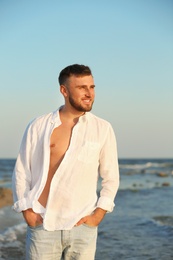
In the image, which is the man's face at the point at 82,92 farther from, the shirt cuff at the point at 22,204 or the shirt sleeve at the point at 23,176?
the shirt cuff at the point at 22,204

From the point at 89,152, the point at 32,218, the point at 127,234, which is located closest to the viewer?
the point at 32,218

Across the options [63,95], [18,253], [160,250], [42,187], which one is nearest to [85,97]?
[63,95]

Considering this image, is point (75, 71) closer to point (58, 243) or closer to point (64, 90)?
point (64, 90)

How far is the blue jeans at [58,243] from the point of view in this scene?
3584 mm

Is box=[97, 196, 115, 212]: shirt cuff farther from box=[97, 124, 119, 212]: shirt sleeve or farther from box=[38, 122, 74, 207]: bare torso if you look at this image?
box=[38, 122, 74, 207]: bare torso

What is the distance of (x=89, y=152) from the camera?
3686mm

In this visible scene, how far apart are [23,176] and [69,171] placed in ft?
1.19

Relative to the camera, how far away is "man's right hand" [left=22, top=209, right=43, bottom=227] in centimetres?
358

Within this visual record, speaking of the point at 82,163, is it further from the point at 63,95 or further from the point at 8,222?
the point at 8,222

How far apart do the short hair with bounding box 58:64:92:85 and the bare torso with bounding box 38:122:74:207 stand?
37 cm

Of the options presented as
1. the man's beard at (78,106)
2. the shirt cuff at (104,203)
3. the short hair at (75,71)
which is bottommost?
the shirt cuff at (104,203)

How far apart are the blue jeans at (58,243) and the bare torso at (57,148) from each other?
23 cm

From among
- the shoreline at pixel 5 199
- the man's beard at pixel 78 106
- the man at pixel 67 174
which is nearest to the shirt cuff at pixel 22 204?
the man at pixel 67 174

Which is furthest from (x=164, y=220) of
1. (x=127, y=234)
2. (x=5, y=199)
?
(x=5, y=199)
